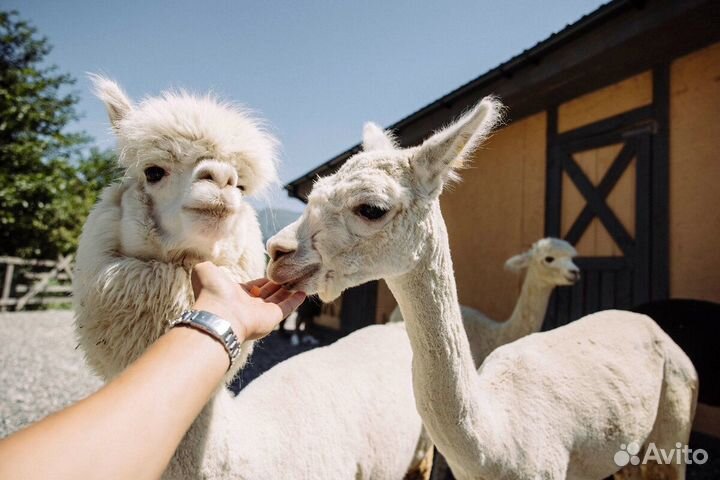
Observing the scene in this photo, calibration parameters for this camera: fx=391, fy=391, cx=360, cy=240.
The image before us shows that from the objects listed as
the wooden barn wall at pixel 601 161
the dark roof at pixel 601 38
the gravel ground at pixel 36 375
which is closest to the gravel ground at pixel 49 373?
the gravel ground at pixel 36 375

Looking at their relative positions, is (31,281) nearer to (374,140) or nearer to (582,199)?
(374,140)

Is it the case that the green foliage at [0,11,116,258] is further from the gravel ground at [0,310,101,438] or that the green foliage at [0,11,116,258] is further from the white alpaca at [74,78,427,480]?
the white alpaca at [74,78,427,480]

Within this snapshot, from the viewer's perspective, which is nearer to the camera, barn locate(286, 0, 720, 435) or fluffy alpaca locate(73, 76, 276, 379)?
fluffy alpaca locate(73, 76, 276, 379)

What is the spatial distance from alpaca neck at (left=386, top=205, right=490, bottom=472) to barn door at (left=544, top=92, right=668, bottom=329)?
360 centimetres

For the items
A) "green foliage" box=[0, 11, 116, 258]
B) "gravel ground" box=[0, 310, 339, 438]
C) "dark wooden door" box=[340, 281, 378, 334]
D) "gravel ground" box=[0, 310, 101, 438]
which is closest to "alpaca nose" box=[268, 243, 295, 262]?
"gravel ground" box=[0, 310, 339, 438]

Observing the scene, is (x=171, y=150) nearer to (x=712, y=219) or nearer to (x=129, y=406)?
(x=129, y=406)

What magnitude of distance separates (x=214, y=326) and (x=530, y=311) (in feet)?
12.3

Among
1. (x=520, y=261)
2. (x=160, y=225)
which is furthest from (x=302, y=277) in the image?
(x=520, y=261)

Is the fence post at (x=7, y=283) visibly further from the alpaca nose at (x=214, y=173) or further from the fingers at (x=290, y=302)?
the fingers at (x=290, y=302)

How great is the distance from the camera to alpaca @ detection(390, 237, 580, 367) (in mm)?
3855

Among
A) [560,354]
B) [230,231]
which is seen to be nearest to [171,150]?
[230,231]

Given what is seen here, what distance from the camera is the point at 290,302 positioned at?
125 centimetres

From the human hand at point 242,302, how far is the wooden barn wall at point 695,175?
413cm

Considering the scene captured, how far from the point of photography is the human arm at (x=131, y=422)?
54cm
